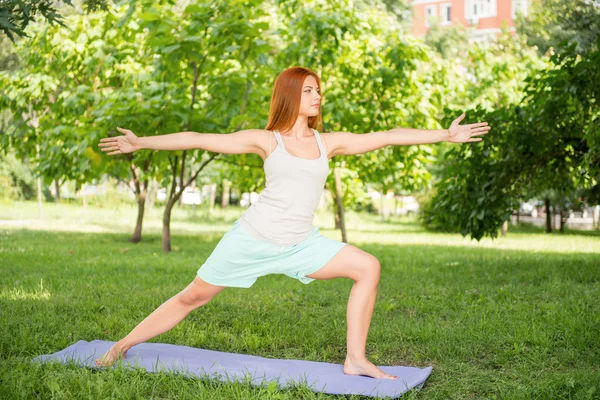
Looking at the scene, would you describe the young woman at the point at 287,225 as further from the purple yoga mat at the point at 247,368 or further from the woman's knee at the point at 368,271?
the purple yoga mat at the point at 247,368

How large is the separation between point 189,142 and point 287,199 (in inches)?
27.3

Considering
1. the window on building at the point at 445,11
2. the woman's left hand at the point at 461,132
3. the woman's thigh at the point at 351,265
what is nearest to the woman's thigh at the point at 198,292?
the woman's thigh at the point at 351,265

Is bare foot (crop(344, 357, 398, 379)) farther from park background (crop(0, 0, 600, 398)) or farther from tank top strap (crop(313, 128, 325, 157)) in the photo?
tank top strap (crop(313, 128, 325, 157))

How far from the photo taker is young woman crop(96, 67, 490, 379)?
421cm

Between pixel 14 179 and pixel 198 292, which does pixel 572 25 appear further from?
pixel 14 179

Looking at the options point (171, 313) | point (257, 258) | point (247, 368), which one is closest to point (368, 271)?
point (257, 258)

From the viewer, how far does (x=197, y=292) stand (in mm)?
4383

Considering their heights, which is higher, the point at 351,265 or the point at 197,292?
the point at 351,265

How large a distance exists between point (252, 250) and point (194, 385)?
2.79 ft

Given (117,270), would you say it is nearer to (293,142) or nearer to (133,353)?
(133,353)

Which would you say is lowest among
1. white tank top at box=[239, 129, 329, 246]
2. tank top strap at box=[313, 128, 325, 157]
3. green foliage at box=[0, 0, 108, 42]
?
white tank top at box=[239, 129, 329, 246]

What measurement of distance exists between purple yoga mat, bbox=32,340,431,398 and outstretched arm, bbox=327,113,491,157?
4.57ft

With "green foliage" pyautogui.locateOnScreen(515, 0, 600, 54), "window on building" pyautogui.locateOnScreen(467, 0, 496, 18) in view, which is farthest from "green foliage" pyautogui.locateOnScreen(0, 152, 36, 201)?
"window on building" pyautogui.locateOnScreen(467, 0, 496, 18)

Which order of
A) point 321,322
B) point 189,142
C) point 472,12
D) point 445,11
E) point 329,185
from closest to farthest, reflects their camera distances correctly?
point 189,142, point 321,322, point 329,185, point 472,12, point 445,11
